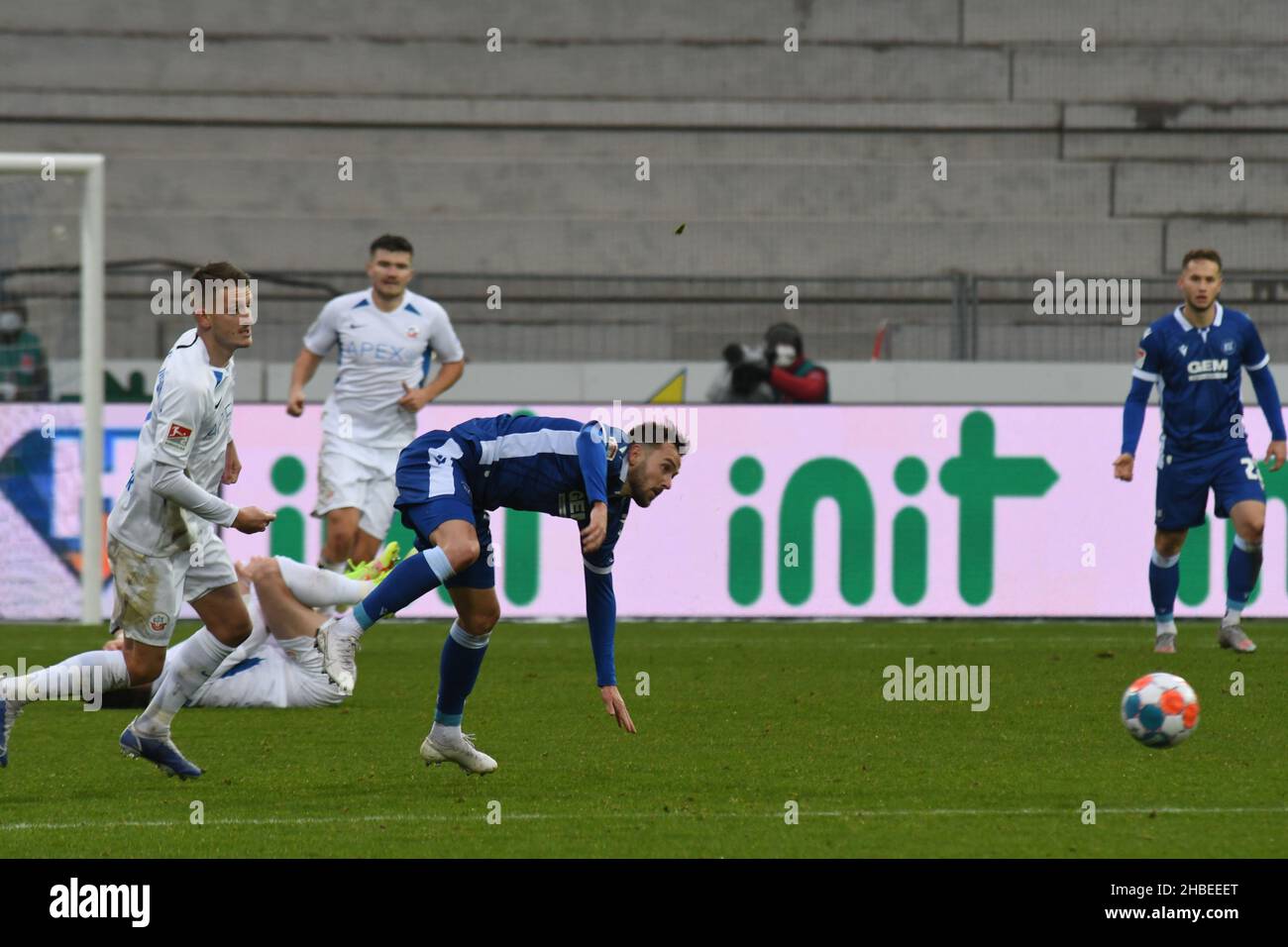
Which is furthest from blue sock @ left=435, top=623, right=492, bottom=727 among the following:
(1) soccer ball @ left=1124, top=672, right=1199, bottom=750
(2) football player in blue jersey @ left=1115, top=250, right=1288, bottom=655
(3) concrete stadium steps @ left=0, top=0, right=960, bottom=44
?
(3) concrete stadium steps @ left=0, top=0, right=960, bottom=44

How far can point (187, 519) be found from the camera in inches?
280

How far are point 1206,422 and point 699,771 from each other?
18.0 ft

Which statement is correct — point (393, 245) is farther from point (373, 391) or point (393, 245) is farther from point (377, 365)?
point (373, 391)

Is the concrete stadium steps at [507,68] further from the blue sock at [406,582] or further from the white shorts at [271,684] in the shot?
the blue sock at [406,582]

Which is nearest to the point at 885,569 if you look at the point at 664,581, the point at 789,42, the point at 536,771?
the point at 664,581

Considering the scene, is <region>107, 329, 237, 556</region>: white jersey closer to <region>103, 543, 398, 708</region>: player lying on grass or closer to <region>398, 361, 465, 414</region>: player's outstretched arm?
<region>103, 543, 398, 708</region>: player lying on grass

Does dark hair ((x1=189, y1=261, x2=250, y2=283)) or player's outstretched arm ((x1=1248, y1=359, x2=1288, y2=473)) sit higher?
dark hair ((x1=189, y1=261, x2=250, y2=283))

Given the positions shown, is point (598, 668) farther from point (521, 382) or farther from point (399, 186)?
point (399, 186)

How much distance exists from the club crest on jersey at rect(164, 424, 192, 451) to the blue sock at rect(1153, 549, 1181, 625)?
21.1 feet

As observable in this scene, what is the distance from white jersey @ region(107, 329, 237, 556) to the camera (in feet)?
22.6

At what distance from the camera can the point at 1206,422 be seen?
38.5 feet

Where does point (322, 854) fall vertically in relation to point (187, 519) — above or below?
below
